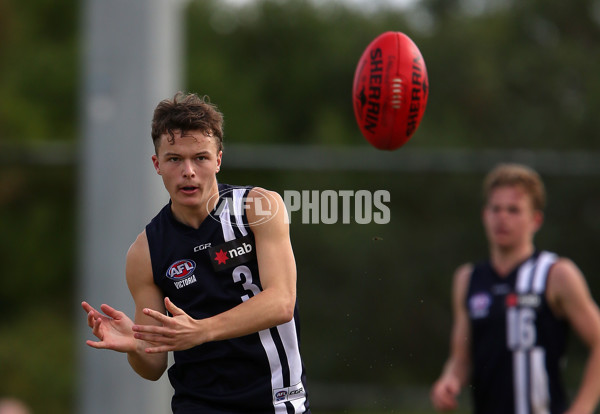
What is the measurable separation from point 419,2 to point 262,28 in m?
1.94

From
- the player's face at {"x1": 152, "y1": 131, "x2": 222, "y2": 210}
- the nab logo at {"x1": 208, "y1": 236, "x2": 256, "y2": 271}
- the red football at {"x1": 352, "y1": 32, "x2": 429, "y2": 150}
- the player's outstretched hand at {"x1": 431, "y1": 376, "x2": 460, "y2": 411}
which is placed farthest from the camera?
the player's outstretched hand at {"x1": 431, "y1": 376, "x2": 460, "y2": 411}

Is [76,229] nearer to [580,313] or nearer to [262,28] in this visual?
[262,28]

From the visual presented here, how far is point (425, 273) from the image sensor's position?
8.55 m

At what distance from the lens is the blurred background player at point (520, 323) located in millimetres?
5055

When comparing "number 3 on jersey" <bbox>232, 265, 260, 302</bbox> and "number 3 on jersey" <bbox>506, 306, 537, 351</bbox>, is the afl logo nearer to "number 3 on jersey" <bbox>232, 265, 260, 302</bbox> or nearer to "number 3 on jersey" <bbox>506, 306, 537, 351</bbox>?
"number 3 on jersey" <bbox>232, 265, 260, 302</bbox>

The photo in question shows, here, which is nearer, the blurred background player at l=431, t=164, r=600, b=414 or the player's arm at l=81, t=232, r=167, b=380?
the player's arm at l=81, t=232, r=167, b=380

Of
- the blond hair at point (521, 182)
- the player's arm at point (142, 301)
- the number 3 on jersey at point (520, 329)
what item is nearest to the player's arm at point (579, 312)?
the number 3 on jersey at point (520, 329)

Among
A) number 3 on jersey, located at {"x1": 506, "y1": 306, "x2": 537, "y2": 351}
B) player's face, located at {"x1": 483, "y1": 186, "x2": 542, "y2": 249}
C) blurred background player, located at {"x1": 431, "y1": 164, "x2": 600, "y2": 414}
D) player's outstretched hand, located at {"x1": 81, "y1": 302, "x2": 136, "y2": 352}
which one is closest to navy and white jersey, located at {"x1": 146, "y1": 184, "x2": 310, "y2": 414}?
player's outstretched hand, located at {"x1": 81, "y1": 302, "x2": 136, "y2": 352}

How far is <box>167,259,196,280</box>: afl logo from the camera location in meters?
2.69

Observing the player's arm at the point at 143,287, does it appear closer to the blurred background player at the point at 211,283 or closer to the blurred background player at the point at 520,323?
the blurred background player at the point at 211,283

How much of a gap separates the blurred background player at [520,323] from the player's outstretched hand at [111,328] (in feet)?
9.02

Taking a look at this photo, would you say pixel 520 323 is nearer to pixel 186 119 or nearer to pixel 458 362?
pixel 458 362

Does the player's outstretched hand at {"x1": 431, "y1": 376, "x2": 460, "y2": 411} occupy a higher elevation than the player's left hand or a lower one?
lower

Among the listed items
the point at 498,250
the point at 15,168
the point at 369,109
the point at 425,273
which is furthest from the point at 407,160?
the point at 369,109
